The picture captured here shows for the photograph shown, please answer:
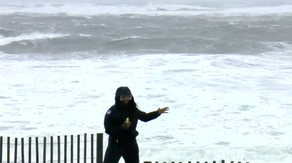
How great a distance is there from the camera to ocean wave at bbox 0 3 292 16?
66.1 meters

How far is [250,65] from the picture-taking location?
2794 cm

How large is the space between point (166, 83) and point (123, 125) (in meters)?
16.3

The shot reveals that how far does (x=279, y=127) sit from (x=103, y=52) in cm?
2156

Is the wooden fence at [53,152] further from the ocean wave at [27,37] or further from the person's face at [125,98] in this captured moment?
the ocean wave at [27,37]

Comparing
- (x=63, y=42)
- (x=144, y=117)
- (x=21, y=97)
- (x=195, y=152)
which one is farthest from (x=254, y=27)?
(x=144, y=117)

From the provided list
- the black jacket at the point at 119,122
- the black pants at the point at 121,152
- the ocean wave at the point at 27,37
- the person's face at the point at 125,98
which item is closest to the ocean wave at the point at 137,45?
the ocean wave at the point at 27,37

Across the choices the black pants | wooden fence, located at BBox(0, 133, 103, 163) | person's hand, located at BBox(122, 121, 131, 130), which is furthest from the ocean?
person's hand, located at BBox(122, 121, 131, 130)

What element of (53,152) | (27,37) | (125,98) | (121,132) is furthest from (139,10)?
(125,98)

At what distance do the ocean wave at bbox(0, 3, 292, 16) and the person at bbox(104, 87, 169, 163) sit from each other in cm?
5892

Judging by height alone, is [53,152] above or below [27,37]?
above

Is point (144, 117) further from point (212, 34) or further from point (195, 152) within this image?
point (212, 34)

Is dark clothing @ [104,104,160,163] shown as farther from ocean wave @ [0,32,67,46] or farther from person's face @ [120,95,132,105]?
ocean wave @ [0,32,67,46]

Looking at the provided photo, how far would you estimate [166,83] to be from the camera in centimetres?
2242

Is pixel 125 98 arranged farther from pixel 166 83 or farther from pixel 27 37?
pixel 27 37
